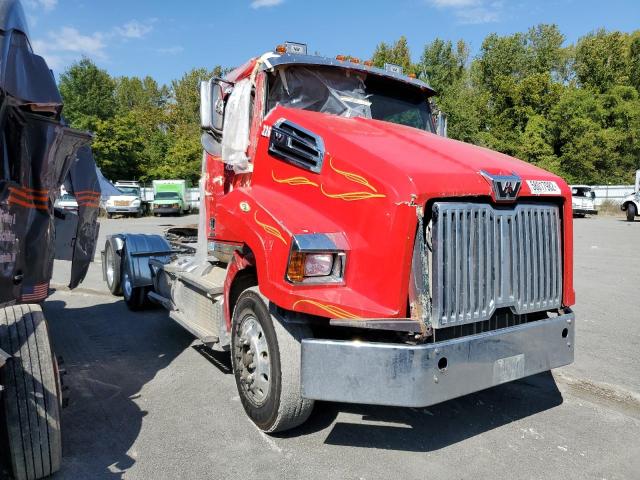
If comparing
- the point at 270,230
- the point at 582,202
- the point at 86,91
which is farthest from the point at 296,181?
the point at 86,91

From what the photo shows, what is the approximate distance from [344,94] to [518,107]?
132 feet

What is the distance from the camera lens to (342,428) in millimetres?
3895

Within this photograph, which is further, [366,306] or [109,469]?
[109,469]

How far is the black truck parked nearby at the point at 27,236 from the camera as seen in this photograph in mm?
2945

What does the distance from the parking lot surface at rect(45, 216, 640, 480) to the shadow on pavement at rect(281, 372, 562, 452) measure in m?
0.01

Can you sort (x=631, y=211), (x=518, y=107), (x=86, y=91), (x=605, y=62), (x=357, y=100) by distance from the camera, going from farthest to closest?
1. (x=86, y=91)
2. (x=605, y=62)
3. (x=518, y=107)
4. (x=631, y=211)
5. (x=357, y=100)

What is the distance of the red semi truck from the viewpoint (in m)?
3.07

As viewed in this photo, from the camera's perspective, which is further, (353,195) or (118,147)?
(118,147)

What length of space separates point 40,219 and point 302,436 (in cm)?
272

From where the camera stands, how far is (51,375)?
3098 mm

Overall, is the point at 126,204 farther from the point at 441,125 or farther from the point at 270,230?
the point at 270,230

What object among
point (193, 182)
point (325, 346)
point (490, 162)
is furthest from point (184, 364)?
point (193, 182)

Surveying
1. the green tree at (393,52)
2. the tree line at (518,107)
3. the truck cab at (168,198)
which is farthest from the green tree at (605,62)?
the truck cab at (168,198)

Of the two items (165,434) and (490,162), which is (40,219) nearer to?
(165,434)
